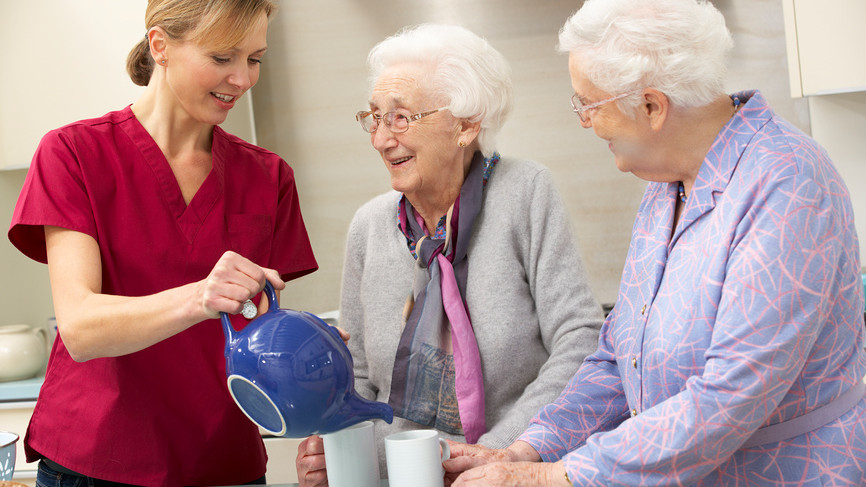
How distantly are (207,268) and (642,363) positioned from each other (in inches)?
28.1

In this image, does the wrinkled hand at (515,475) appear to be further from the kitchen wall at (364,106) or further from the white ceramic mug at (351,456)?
the kitchen wall at (364,106)

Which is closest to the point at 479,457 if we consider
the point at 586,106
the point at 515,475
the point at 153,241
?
the point at 515,475

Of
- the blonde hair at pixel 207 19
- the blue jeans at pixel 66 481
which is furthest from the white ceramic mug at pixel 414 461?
the blonde hair at pixel 207 19

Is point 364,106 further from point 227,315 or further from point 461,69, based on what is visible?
point 227,315

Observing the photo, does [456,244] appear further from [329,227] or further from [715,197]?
[329,227]

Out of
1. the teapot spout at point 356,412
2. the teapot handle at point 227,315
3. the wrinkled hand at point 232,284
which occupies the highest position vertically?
the wrinkled hand at point 232,284

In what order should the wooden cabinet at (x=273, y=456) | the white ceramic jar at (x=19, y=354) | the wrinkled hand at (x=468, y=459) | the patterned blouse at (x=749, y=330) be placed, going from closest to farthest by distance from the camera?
the patterned blouse at (x=749, y=330) → the wrinkled hand at (x=468, y=459) → the wooden cabinet at (x=273, y=456) → the white ceramic jar at (x=19, y=354)

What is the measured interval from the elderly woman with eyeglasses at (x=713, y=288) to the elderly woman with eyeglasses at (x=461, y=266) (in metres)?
0.22

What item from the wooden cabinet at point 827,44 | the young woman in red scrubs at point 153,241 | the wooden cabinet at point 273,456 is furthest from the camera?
the wooden cabinet at point 273,456

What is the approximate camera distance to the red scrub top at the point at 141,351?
1.28m

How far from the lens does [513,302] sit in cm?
140

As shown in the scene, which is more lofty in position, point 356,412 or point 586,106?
point 586,106

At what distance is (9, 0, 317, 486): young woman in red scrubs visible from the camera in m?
1.27

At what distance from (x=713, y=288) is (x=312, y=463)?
63 cm
